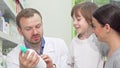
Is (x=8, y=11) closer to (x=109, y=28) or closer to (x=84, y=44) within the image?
(x=84, y=44)

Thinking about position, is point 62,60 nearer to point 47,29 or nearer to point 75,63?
point 75,63

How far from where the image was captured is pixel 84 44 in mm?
1803

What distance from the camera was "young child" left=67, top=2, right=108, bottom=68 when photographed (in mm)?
1763

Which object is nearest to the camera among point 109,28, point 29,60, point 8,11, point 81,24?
point 29,60

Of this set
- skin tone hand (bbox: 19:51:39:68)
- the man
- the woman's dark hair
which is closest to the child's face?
the woman's dark hair

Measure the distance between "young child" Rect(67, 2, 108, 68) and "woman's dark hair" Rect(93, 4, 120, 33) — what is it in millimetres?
128

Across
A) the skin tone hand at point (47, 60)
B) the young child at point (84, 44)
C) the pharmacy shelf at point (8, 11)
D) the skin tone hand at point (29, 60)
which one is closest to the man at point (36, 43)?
the young child at point (84, 44)

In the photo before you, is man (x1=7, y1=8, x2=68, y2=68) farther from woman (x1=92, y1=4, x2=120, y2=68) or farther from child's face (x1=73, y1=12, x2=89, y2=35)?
woman (x1=92, y1=4, x2=120, y2=68)

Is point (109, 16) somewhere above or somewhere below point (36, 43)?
above

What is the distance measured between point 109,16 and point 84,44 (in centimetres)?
26

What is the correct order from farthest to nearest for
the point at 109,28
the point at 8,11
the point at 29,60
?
the point at 8,11
the point at 109,28
the point at 29,60

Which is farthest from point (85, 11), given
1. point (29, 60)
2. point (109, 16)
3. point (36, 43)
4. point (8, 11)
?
point (8, 11)

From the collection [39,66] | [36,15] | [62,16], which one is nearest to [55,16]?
[62,16]

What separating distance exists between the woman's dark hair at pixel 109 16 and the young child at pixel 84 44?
13 cm
